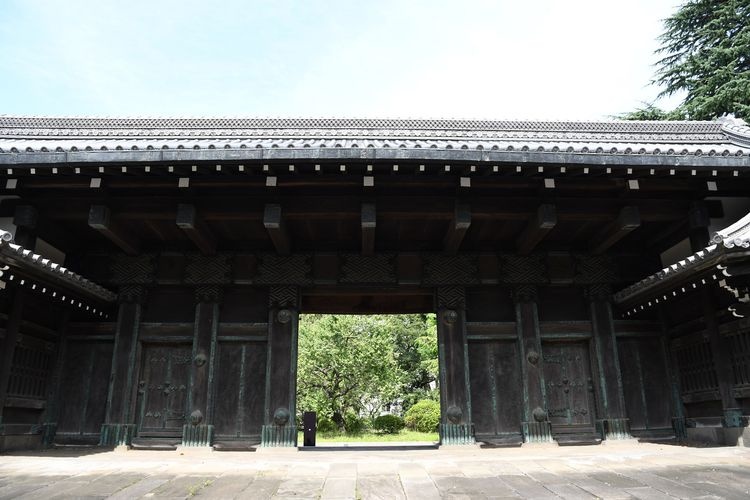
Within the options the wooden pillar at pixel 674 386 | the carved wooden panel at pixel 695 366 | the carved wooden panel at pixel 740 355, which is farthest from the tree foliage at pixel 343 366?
the carved wooden panel at pixel 740 355

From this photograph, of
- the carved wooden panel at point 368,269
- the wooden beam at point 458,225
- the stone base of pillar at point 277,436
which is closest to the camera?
the wooden beam at point 458,225

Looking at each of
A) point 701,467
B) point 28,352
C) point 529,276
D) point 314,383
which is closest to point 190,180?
point 28,352

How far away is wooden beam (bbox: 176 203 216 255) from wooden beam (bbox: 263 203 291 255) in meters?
1.09

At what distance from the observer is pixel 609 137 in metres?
10.7

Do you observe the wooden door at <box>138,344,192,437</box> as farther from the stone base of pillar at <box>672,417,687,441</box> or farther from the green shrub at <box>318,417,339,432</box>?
the green shrub at <box>318,417,339,432</box>

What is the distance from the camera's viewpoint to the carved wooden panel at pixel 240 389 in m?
8.50

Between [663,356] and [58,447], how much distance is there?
10.6m

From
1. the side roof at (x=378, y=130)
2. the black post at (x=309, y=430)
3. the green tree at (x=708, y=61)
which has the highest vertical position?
the green tree at (x=708, y=61)

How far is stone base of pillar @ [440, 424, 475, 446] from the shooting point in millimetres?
8336

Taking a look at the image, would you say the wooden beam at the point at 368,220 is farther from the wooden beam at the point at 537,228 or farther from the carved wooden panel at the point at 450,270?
the wooden beam at the point at 537,228

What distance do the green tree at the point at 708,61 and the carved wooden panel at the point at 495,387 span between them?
13946mm

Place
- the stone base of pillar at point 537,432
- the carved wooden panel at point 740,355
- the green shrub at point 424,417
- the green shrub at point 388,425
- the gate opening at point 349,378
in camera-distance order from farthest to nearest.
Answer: the green shrub at point 388,425, the green shrub at point 424,417, the gate opening at point 349,378, the stone base of pillar at point 537,432, the carved wooden panel at point 740,355

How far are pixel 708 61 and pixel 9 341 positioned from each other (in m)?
22.8

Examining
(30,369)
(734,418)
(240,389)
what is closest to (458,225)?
(240,389)
